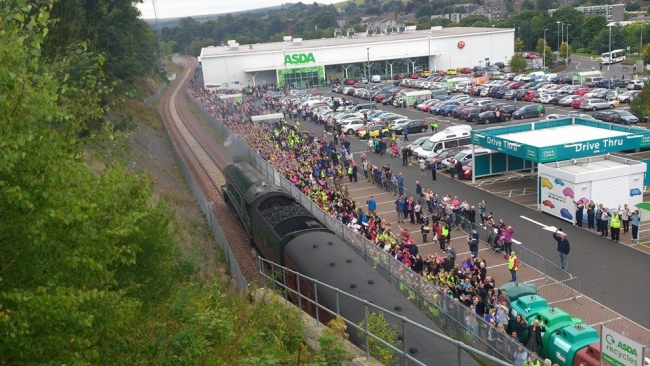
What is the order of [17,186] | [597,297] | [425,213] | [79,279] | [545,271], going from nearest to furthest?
1. [17,186]
2. [79,279]
3. [597,297]
4. [545,271]
5. [425,213]

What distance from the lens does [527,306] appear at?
1486cm

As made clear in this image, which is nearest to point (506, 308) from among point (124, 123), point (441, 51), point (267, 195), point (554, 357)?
point (554, 357)

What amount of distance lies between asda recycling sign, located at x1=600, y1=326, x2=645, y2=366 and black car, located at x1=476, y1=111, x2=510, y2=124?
119ft

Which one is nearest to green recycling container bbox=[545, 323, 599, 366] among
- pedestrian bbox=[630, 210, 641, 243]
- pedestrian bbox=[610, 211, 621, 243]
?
pedestrian bbox=[610, 211, 621, 243]

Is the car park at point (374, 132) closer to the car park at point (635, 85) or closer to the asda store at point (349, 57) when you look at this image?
the car park at point (635, 85)

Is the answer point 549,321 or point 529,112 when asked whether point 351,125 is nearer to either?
point 529,112

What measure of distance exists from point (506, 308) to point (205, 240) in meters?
12.1

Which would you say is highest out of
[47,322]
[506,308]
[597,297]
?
[47,322]

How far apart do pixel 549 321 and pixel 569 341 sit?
831 mm

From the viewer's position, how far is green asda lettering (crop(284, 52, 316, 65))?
7838cm

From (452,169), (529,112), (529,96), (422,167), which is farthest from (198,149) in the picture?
(529,96)

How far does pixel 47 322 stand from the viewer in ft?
17.9

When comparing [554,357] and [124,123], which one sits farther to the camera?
[124,123]

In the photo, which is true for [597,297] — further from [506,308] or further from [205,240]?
[205,240]
